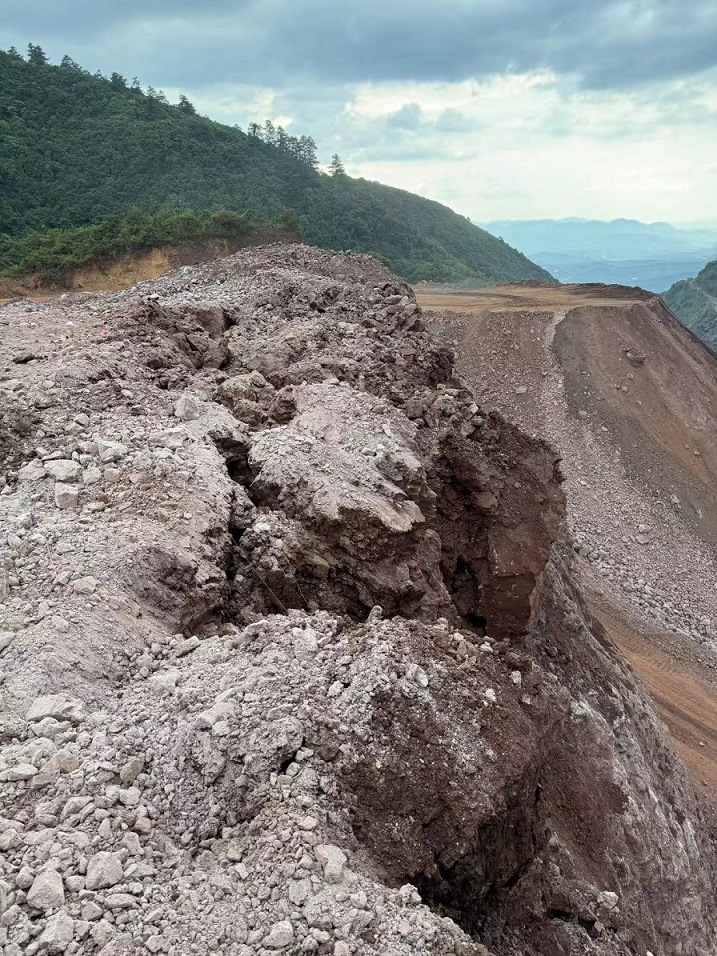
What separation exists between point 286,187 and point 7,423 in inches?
2630

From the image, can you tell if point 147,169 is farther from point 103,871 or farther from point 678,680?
point 103,871

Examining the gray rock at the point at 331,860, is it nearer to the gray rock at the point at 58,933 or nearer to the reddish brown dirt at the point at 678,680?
the gray rock at the point at 58,933

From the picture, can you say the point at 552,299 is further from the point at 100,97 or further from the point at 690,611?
the point at 100,97

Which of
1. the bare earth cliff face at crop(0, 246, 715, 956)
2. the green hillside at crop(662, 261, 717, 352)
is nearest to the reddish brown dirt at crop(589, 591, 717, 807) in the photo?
the bare earth cliff face at crop(0, 246, 715, 956)

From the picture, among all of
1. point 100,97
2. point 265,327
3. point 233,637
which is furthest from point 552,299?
point 100,97

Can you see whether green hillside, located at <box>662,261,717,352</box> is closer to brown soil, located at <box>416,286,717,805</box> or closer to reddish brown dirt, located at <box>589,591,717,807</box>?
brown soil, located at <box>416,286,717,805</box>

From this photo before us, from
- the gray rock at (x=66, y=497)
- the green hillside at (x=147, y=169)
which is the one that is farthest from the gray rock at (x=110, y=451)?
the green hillside at (x=147, y=169)

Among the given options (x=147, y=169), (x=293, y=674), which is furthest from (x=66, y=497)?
(x=147, y=169)

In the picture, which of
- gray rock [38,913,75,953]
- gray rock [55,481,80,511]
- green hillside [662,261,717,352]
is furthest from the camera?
green hillside [662,261,717,352]

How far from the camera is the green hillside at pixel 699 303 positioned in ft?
211

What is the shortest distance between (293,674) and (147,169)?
60343mm

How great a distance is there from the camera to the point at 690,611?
21.2 meters

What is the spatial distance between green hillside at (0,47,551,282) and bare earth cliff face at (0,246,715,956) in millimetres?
38691

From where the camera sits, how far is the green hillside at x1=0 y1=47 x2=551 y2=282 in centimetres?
4734
